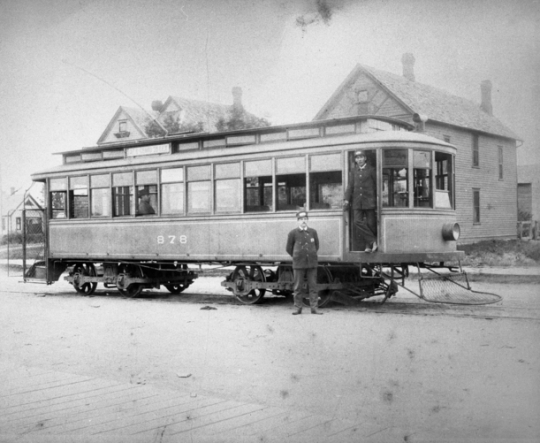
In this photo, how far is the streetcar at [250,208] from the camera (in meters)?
11.6

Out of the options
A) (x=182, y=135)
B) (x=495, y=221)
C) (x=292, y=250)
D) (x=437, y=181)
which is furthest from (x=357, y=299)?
(x=495, y=221)

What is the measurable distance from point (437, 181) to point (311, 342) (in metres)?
4.97

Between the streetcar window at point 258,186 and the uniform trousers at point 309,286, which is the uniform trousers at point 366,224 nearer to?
the uniform trousers at point 309,286

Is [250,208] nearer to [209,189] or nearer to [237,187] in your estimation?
[237,187]

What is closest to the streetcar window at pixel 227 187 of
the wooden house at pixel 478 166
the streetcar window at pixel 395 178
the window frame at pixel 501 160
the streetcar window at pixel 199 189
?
the streetcar window at pixel 199 189

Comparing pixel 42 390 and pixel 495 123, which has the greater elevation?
pixel 495 123

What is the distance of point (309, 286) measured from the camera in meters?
11.5

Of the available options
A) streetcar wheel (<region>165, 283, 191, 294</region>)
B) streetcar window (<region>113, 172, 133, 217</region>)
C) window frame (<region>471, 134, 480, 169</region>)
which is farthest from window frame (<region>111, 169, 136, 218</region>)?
window frame (<region>471, 134, 480, 169</region>)

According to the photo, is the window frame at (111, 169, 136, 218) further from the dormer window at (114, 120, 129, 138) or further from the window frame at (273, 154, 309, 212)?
the dormer window at (114, 120, 129, 138)

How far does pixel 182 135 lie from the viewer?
47.2 feet

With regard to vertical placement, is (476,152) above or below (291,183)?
above

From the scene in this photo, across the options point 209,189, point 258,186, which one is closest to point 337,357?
point 258,186

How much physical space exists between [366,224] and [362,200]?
1.43 feet

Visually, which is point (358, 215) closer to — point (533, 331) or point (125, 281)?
point (533, 331)
